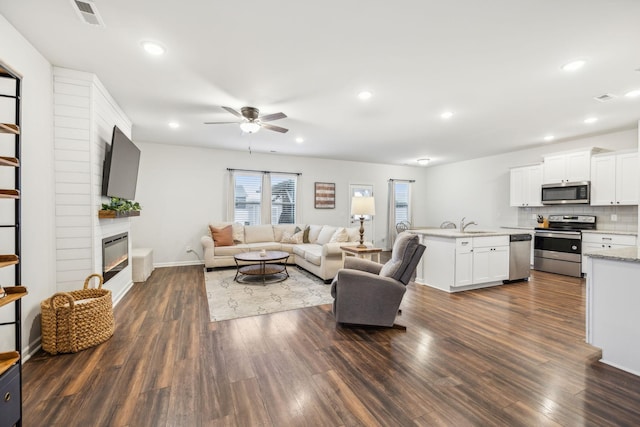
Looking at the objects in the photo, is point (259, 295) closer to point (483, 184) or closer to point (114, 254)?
point (114, 254)

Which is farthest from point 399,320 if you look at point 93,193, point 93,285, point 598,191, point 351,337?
point 598,191

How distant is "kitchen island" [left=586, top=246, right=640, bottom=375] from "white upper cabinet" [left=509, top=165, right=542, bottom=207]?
415 centimetres

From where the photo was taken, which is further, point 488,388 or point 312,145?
point 312,145

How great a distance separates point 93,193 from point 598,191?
25.4 feet

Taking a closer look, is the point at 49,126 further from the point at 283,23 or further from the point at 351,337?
the point at 351,337

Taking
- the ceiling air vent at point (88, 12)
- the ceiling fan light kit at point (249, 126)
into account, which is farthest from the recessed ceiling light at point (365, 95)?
the ceiling air vent at point (88, 12)

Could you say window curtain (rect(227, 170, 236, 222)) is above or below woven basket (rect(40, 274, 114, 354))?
above

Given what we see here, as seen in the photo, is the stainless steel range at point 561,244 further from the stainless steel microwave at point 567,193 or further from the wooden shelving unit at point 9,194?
the wooden shelving unit at point 9,194

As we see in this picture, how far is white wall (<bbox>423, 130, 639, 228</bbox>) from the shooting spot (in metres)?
5.64

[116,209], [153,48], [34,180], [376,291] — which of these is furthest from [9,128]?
[376,291]

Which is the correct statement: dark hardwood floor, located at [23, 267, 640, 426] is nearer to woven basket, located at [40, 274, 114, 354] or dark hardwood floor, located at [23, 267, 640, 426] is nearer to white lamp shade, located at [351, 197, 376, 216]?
woven basket, located at [40, 274, 114, 354]

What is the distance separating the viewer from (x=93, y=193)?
3.16 metres

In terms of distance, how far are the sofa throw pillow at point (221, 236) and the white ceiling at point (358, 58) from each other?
2247 millimetres

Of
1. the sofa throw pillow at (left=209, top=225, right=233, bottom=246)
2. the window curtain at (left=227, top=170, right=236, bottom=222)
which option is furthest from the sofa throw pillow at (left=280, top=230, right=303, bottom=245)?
the window curtain at (left=227, top=170, right=236, bottom=222)
